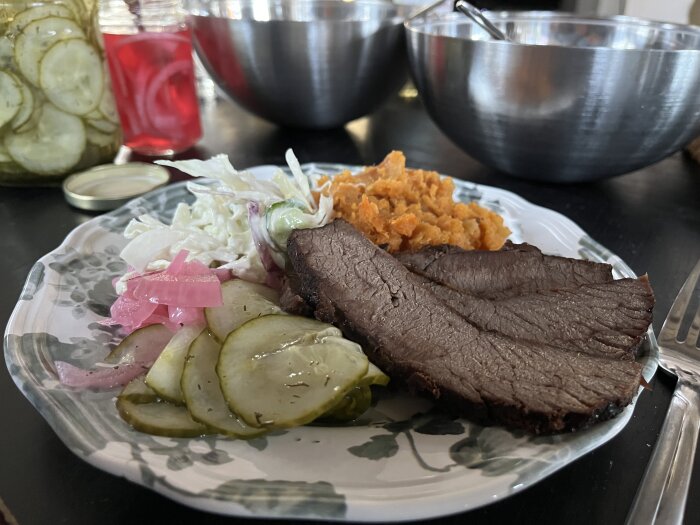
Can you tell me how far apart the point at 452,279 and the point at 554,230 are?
0.63 m

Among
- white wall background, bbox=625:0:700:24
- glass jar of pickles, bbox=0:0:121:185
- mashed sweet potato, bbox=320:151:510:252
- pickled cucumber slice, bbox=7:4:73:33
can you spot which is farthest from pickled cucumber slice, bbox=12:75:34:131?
white wall background, bbox=625:0:700:24

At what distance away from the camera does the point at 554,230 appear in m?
2.06

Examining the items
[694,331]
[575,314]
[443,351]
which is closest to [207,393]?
[443,351]

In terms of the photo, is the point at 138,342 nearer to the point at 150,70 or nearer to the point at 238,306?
the point at 238,306

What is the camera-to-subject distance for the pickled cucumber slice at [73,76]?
230cm

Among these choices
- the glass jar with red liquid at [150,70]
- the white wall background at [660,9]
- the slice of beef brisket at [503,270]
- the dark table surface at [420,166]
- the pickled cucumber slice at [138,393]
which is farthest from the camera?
the white wall background at [660,9]

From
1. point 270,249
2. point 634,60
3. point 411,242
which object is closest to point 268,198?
point 270,249

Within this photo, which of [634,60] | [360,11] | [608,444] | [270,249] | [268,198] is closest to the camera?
[608,444]

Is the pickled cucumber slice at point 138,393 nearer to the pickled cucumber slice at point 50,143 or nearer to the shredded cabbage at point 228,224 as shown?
the shredded cabbage at point 228,224

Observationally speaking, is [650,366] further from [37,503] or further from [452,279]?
[37,503]

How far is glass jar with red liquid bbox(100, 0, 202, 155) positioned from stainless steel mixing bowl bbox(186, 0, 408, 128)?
0.19m

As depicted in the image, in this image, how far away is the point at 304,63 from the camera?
9.39ft

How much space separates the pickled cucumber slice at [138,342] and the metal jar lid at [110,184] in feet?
3.54

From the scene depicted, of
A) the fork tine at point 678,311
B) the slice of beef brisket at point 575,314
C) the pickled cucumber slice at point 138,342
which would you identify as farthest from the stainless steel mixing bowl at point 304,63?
the fork tine at point 678,311
